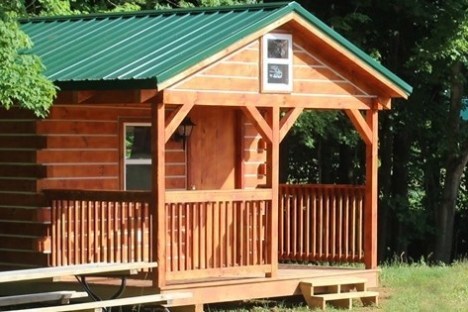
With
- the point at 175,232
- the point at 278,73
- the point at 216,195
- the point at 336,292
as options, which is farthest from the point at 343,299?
the point at 278,73

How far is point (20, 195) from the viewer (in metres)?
17.8

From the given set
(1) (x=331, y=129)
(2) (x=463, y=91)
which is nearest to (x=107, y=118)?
(1) (x=331, y=129)

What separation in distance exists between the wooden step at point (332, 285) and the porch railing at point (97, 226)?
90.7 inches

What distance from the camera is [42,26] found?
786 inches

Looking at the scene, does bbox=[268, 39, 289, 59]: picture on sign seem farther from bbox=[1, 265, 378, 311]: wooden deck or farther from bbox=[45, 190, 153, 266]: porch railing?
bbox=[1, 265, 378, 311]: wooden deck

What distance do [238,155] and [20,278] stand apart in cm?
715

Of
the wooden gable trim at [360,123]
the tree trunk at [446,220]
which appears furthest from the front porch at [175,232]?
the tree trunk at [446,220]

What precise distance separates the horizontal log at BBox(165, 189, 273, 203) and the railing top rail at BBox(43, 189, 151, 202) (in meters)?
0.35

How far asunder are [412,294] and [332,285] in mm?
1640

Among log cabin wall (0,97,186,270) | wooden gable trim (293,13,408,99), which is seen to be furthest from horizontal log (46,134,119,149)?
wooden gable trim (293,13,408,99)

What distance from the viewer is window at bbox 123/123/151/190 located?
18891mm

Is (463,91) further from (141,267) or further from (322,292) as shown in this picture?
(141,267)

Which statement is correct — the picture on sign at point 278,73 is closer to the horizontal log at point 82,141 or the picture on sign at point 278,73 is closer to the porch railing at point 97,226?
the porch railing at point 97,226

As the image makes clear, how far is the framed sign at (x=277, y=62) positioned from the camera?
17.2 metres
